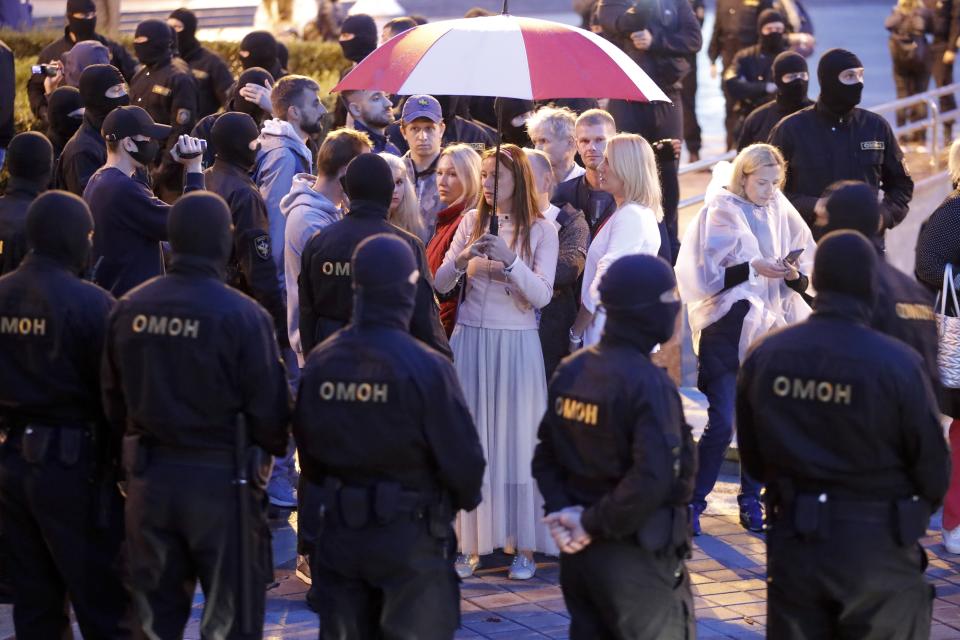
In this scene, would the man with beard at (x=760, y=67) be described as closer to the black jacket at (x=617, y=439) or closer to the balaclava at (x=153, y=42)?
the balaclava at (x=153, y=42)

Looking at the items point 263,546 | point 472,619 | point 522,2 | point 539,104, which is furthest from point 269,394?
point 522,2

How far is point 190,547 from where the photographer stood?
17.0ft

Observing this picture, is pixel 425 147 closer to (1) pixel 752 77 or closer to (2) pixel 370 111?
(2) pixel 370 111

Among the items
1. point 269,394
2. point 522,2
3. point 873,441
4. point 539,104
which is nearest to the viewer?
point 873,441

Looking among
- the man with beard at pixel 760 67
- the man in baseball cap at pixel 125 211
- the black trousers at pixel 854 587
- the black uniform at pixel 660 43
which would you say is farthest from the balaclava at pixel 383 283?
the man with beard at pixel 760 67

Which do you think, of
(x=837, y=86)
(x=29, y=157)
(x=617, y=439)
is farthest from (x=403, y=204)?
(x=837, y=86)

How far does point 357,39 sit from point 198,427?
6.63 meters

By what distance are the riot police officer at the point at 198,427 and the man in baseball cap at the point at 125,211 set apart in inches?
78.6

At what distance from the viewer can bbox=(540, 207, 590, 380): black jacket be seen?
7.39 m

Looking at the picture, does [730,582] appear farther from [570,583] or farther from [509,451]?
Result: [570,583]

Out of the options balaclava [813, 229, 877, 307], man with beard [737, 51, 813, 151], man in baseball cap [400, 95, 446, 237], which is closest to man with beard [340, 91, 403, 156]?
man in baseball cap [400, 95, 446, 237]

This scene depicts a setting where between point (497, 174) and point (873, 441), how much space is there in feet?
8.81

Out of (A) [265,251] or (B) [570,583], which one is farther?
(A) [265,251]

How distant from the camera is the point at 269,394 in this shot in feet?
16.9
